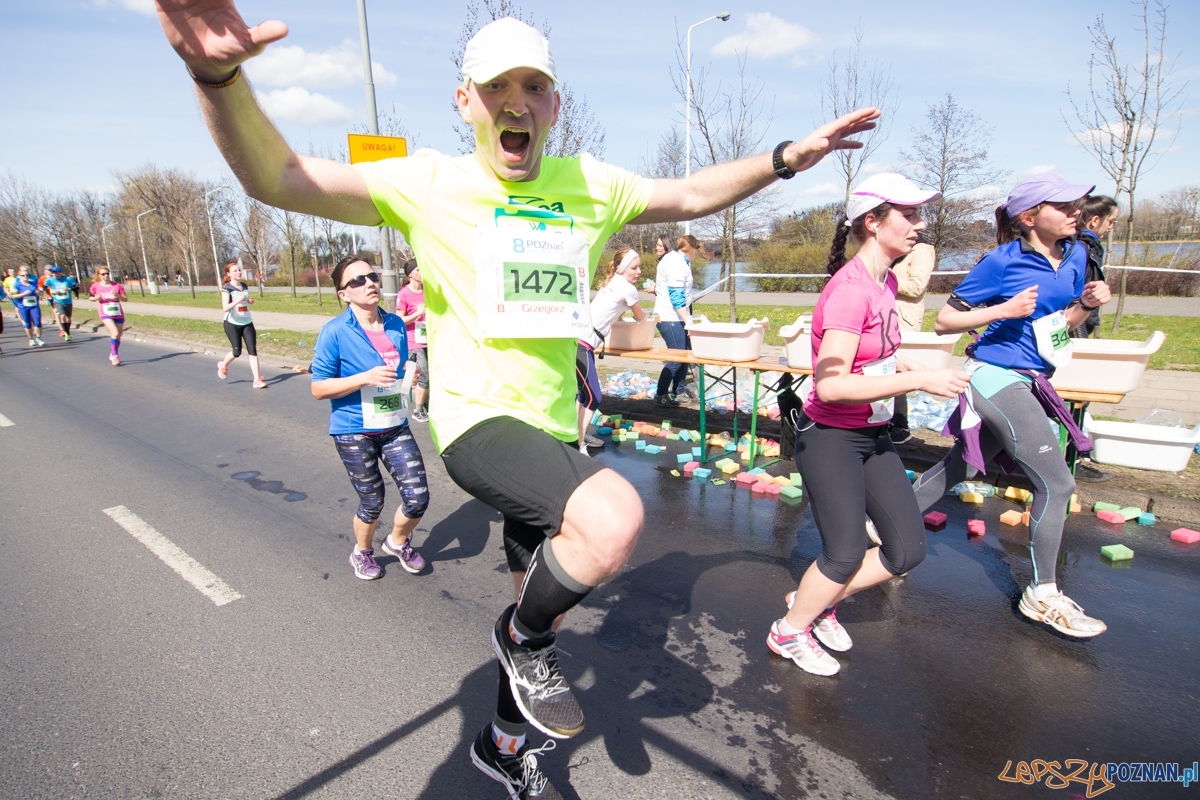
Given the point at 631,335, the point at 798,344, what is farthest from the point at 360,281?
the point at 631,335

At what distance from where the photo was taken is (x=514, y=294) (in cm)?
195

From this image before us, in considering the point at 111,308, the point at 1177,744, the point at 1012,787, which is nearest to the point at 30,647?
the point at 1012,787

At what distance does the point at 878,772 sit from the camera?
96.2 inches

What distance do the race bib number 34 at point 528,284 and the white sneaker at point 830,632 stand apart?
202 centimetres

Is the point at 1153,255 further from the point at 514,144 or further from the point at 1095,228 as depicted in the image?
the point at 514,144

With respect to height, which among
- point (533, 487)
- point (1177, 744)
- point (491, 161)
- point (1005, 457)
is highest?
point (491, 161)

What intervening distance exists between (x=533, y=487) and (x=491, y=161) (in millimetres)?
970

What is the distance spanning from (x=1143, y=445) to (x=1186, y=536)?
100cm

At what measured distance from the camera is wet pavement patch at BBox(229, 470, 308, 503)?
5684 mm

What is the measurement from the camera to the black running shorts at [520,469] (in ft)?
5.65

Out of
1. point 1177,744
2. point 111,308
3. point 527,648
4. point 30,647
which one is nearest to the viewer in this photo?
point 527,648

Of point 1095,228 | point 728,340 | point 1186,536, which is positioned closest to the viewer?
point 1095,228

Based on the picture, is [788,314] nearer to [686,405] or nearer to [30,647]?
[686,405]

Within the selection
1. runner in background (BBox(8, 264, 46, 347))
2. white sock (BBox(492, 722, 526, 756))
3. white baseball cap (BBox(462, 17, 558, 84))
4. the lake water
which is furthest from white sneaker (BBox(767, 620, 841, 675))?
runner in background (BBox(8, 264, 46, 347))
